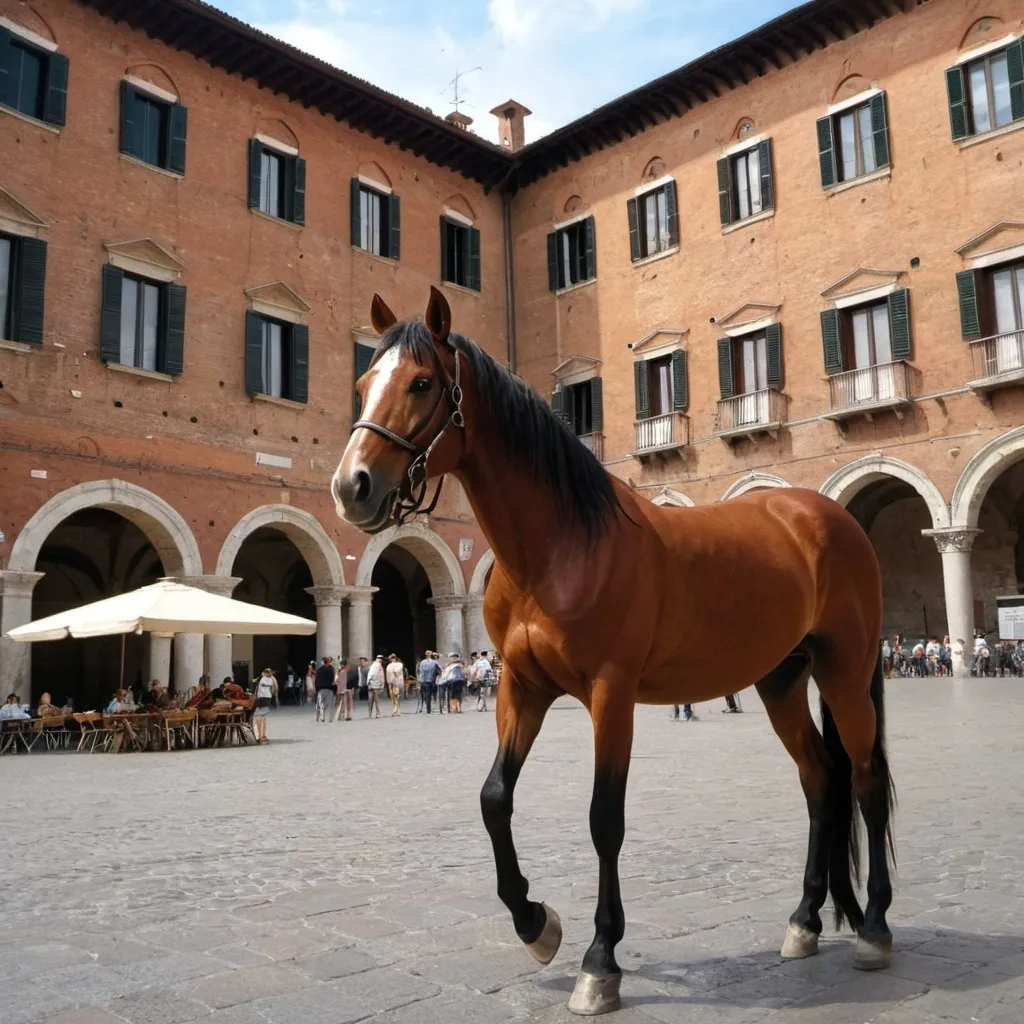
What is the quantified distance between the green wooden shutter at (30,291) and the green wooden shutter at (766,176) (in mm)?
15124

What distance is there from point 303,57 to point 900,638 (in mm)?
19586

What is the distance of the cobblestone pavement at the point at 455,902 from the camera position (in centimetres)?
303

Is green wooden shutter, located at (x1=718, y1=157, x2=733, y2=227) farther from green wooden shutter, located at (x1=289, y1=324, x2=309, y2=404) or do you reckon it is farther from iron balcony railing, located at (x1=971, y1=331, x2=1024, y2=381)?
green wooden shutter, located at (x1=289, y1=324, x2=309, y2=404)

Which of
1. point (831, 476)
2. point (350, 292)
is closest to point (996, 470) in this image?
point (831, 476)

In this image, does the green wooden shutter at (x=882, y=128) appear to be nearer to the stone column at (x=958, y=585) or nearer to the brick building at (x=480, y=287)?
the brick building at (x=480, y=287)

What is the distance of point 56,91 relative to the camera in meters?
19.1

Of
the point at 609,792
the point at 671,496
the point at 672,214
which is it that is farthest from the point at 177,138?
the point at 609,792

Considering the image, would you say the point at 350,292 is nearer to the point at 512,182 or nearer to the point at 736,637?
the point at 512,182

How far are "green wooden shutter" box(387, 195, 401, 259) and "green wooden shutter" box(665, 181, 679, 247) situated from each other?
6.54 metres

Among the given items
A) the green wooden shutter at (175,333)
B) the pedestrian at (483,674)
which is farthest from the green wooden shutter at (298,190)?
the pedestrian at (483,674)

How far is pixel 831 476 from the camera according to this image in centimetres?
2220

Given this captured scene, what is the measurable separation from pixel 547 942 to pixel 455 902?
112 centimetres

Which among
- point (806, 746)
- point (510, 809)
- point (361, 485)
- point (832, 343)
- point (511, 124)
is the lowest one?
point (510, 809)

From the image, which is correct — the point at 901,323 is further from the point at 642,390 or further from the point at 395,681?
the point at 395,681
